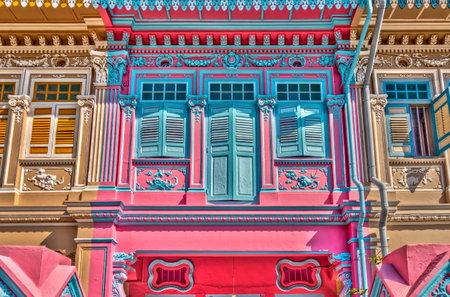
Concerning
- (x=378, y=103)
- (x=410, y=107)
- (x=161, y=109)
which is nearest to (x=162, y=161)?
(x=161, y=109)

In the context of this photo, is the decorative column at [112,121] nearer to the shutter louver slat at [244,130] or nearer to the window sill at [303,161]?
the shutter louver slat at [244,130]

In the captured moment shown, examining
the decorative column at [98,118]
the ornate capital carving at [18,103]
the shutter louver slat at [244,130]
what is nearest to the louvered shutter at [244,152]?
the shutter louver slat at [244,130]

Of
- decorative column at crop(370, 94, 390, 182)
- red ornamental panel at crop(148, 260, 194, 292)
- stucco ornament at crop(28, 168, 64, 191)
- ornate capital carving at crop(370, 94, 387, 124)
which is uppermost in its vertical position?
ornate capital carving at crop(370, 94, 387, 124)

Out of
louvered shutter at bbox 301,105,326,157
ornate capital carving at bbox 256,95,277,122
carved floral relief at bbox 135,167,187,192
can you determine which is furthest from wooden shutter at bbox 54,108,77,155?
louvered shutter at bbox 301,105,326,157

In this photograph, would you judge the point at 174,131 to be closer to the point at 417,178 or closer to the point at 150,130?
the point at 150,130

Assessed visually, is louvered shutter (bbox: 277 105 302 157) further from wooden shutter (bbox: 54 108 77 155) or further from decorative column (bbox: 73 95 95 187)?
wooden shutter (bbox: 54 108 77 155)

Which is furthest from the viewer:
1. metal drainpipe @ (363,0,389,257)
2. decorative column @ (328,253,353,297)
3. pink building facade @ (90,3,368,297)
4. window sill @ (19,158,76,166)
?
window sill @ (19,158,76,166)

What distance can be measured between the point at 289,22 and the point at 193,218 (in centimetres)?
372

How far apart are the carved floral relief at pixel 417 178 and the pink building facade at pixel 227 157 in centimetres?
72

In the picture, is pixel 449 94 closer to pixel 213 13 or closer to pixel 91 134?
pixel 213 13

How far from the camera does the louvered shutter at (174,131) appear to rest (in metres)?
9.89

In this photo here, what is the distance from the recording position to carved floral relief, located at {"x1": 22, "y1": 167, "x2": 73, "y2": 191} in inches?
385

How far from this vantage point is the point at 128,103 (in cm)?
1009

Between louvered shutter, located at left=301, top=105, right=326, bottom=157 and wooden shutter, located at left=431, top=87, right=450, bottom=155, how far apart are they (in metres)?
1.87
